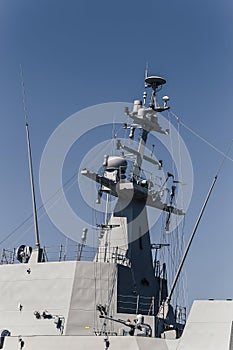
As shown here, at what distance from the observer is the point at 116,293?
17.4 m

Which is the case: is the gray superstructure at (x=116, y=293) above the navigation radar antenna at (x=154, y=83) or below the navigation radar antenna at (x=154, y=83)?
below

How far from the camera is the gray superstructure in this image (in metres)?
14.7

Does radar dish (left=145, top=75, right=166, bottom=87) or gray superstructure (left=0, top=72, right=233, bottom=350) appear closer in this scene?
gray superstructure (left=0, top=72, right=233, bottom=350)

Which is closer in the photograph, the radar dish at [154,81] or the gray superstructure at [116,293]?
the gray superstructure at [116,293]

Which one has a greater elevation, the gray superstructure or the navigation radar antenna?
the navigation radar antenna

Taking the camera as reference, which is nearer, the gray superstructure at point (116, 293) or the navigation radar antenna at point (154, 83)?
the gray superstructure at point (116, 293)

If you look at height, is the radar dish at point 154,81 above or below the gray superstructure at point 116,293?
above

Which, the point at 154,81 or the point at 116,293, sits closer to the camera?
the point at 116,293

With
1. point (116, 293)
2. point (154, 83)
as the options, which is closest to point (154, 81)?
point (154, 83)

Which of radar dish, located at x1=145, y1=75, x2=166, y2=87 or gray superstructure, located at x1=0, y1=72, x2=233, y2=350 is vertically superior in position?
radar dish, located at x1=145, y1=75, x2=166, y2=87

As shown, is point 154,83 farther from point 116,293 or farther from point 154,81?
point 116,293

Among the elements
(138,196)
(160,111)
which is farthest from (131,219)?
(160,111)

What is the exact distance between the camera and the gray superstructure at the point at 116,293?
1474 cm

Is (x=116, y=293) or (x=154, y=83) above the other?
(x=154, y=83)
